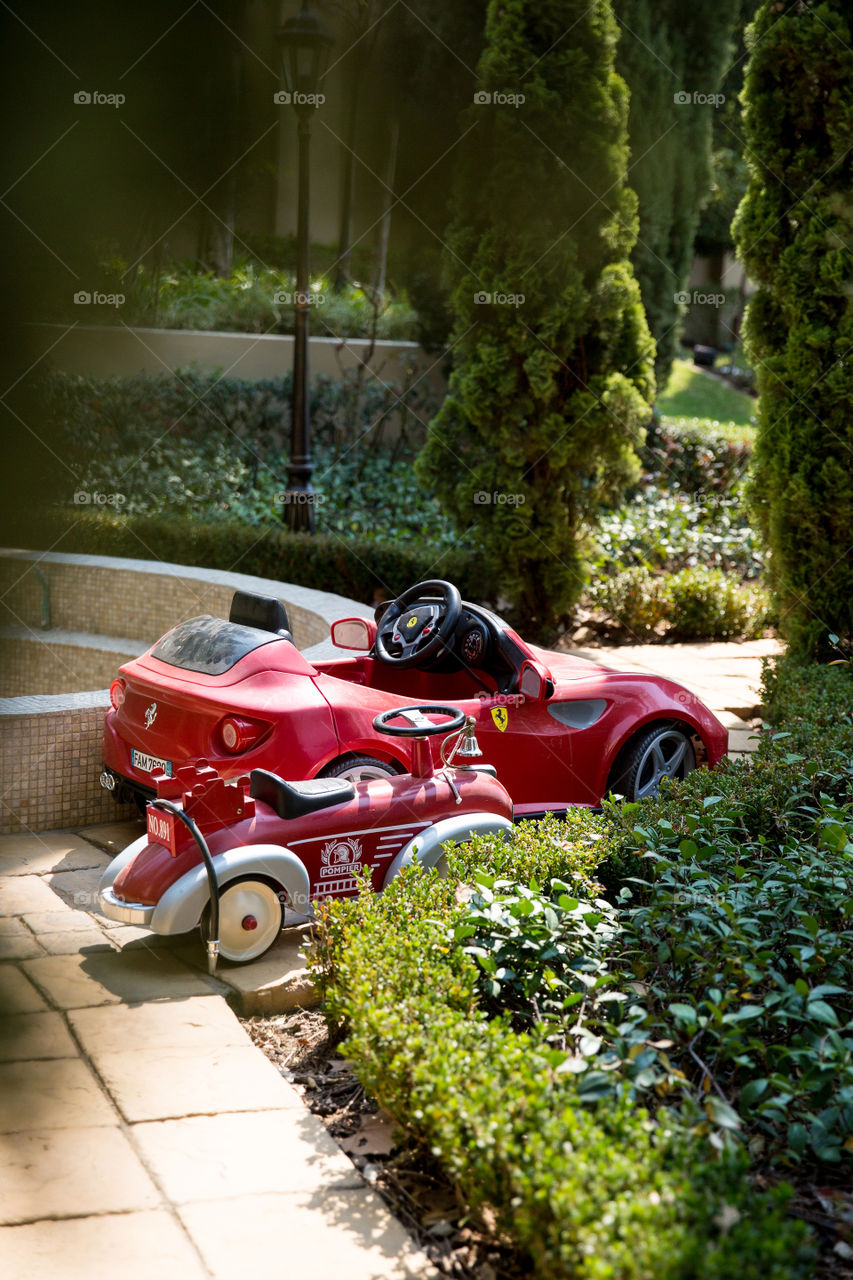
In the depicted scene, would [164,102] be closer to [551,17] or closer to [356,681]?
[356,681]

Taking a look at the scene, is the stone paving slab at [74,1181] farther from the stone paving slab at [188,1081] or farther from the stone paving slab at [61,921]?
the stone paving slab at [61,921]

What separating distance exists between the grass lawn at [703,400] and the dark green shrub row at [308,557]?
514 inches

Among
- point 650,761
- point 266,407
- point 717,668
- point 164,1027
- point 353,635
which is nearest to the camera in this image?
point 164,1027

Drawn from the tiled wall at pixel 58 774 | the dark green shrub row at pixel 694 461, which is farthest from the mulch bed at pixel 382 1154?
the dark green shrub row at pixel 694 461

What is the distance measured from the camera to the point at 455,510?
31.7 ft

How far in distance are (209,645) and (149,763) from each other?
0.54 meters

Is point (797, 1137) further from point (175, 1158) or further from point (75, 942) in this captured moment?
point (75, 942)

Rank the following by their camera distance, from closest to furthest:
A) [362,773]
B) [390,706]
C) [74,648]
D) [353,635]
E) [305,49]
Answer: [362,773] < [390,706] < [353,635] < [74,648] < [305,49]

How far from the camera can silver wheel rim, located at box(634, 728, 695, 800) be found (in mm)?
5348

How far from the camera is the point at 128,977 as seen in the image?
3.65 m

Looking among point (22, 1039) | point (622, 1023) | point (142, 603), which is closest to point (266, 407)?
point (142, 603)

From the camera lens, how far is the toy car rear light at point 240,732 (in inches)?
170

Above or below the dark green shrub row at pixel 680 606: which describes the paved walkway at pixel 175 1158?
below

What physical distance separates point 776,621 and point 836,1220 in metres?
5.90
